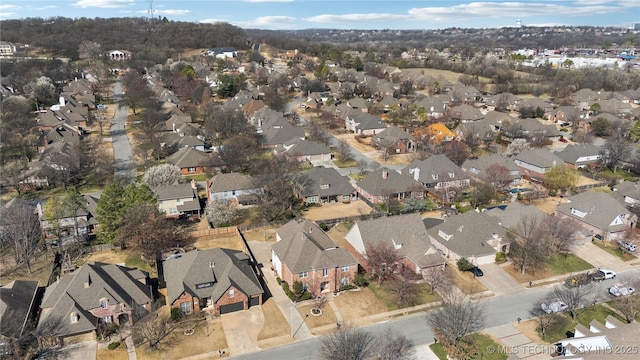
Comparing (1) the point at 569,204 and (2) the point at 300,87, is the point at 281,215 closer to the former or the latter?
(1) the point at 569,204

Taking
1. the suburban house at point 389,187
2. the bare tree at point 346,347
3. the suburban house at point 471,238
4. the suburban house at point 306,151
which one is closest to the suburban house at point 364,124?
the suburban house at point 306,151

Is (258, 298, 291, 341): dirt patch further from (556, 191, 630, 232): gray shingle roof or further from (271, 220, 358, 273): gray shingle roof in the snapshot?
(556, 191, 630, 232): gray shingle roof

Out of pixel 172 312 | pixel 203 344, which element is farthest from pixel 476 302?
pixel 172 312

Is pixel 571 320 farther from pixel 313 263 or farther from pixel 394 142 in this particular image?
pixel 394 142

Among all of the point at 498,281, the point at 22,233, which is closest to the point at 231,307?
the point at 22,233

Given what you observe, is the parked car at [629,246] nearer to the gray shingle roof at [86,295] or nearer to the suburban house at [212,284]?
the suburban house at [212,284]

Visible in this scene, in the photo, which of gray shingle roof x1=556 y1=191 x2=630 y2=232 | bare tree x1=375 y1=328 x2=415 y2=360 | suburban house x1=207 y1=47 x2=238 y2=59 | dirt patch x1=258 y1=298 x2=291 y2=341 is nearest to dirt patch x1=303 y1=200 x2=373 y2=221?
dirt patch x1=258 y1=298 x2=291 y2=341
